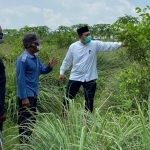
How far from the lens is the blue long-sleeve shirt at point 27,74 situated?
5160 mm

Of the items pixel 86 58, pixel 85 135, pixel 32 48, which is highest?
pixel 32 48

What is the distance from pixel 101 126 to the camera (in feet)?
12.2

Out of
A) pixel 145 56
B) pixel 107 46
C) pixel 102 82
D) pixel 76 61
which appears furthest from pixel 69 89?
pixel 102 82

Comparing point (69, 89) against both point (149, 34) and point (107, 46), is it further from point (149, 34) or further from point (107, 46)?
point (149, 34)

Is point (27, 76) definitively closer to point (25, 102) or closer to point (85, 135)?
point (25, 102)

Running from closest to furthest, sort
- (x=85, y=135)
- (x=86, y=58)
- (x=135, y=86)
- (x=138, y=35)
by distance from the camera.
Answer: (x=85, y=135) → (x=138, y=35) → (x=135, y=86) → (x=86, y=58)

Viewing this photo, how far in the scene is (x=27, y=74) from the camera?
5293 millimetres

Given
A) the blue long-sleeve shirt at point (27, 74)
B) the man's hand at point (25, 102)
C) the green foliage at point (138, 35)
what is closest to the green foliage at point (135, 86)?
the green foliage at point (138, 35)

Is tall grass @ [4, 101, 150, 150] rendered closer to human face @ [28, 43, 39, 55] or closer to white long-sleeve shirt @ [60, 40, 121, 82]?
human face @ [28, 43, 39, 55]

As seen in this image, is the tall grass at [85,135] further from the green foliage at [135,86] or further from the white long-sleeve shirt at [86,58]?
the white long-sleeve shirt at [86,58]

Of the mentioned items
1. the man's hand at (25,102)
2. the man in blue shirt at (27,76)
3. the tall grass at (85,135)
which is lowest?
the tall grass at (85,135)

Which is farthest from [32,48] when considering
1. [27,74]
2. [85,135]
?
[85,135]

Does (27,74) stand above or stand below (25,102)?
above

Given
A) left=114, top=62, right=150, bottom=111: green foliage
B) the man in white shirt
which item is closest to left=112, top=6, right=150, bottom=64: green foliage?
left=114, top=62, right=150, bottom=111: green foliage
